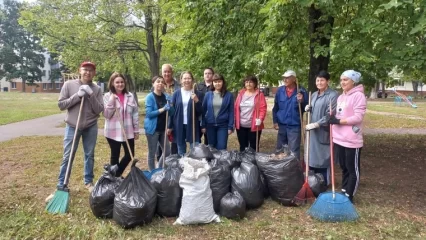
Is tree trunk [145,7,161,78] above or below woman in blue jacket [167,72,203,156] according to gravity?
above

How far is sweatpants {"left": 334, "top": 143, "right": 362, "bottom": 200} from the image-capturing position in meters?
4.23

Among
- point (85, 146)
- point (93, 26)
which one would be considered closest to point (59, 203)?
point (85, 146)

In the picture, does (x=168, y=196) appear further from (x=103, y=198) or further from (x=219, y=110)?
(x=219, y=110)

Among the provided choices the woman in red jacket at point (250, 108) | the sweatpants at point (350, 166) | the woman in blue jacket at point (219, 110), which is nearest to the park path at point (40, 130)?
the woman in red jacket at point (250, 108)

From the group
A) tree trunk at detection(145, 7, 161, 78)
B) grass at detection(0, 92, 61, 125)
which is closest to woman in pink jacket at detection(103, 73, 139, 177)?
tree trunk at detection(145, 7, 161, 78)

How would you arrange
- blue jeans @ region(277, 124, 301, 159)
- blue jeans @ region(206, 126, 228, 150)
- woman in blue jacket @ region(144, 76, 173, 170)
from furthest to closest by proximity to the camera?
blue jeans @ region(206, 126, 228, 150)
blue jeans @ region(277, 124, 301, 159)
woman in blue jacket @ region(144, 76, 173, 170)

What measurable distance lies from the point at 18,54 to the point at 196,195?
66.3 metres

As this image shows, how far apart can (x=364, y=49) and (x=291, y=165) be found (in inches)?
80.8

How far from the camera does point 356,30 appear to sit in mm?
5082

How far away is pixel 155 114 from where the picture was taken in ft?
16.2

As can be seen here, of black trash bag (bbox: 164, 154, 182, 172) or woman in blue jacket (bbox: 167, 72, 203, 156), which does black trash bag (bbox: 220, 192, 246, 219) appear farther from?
woman in blue jacket (bbox: 167, 72, 203, 156)

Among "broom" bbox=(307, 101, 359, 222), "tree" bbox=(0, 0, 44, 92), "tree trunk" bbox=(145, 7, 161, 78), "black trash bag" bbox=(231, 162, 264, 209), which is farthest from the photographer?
"tree" bbox=(0, 0, 44, 92)

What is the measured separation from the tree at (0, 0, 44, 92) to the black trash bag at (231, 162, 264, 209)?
61.9m

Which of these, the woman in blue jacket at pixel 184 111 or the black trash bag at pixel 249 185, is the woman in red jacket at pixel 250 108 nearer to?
the woman in blue jacket at pixel 184 111
